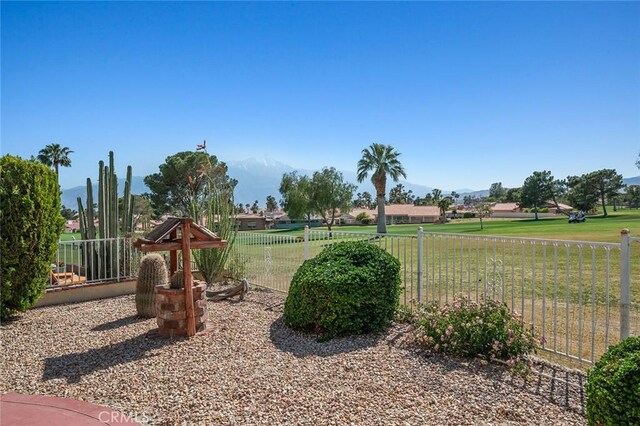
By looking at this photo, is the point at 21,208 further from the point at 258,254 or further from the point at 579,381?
the point at 579,381

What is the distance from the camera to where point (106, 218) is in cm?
987

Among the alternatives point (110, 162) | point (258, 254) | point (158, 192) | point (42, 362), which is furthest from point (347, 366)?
point (158, 192)

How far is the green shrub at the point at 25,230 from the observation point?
19.4 ft

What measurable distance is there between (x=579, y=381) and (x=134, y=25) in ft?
29.7

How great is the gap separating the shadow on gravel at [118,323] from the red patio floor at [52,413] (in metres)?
2.34

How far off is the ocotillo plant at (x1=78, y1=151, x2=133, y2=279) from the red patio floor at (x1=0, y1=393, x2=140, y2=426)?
5.96 metres

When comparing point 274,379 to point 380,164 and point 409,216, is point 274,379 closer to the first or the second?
point 380,164

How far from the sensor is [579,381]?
3744mm

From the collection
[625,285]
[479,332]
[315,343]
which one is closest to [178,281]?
[315,343]

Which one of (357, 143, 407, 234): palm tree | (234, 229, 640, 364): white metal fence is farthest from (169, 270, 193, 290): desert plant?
(357, 143, 407, 234): palm tree

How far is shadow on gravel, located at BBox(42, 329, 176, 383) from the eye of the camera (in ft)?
13.8

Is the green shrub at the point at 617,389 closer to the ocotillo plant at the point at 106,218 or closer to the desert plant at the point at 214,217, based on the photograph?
the desert plant at the point at 214,217

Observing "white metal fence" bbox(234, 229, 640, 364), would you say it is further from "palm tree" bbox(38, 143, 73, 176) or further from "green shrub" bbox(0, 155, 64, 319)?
"palm tree" bbox(38, 143, 73, 176)

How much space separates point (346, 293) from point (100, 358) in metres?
3.10
